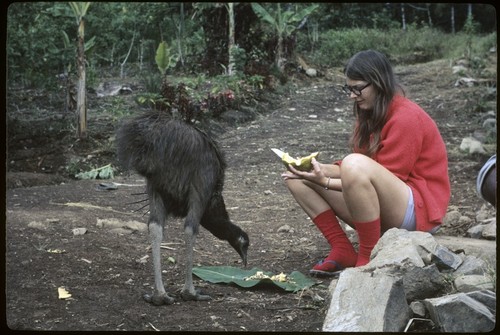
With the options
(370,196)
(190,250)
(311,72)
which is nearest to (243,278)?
(190,250)

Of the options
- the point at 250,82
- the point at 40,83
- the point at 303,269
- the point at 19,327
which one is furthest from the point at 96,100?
the point at 19,327

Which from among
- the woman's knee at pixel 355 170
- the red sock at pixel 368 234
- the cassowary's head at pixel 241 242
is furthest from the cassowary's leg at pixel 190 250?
the red sock at pixel 368 234

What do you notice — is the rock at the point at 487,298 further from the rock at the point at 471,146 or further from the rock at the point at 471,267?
the rock at the point at 471,146

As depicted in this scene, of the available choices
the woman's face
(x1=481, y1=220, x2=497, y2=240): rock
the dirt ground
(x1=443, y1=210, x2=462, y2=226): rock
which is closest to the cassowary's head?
the dirt ground

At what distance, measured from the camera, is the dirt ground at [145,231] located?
9.34ft

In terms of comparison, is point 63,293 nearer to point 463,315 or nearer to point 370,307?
point 370,307

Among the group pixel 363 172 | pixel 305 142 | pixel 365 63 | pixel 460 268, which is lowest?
Answer: pixel 305 142

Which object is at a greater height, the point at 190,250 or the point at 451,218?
the point at 190,250

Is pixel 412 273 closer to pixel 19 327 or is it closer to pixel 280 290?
pixel 280 290

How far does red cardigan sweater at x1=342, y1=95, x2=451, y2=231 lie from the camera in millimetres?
3320

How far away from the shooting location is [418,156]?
3441 millimetres

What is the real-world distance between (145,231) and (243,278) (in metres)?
1.16

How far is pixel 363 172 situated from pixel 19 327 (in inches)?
63.5

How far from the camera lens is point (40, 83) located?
8.24 m
